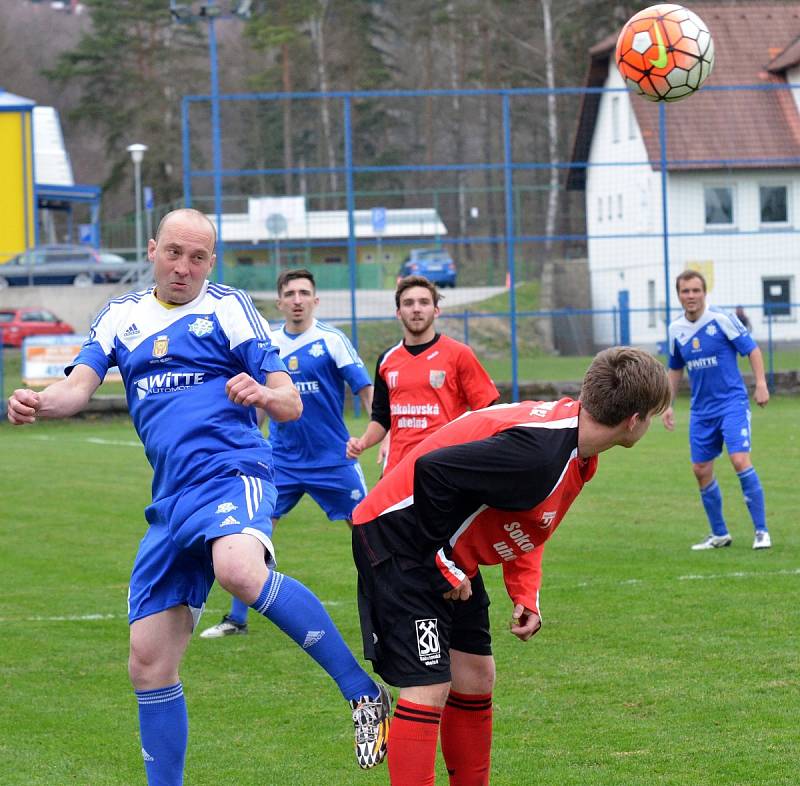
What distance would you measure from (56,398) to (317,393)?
3917mm

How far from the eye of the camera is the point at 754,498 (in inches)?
368

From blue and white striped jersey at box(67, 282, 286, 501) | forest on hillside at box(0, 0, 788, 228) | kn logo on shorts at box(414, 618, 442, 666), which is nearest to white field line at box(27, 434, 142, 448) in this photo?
forest on hillside at box(0, 0, 788, 228)

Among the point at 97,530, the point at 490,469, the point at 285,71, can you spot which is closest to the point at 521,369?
the point at 97,530

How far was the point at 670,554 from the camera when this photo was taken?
9102 millimetres

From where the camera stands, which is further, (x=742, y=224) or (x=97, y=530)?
(x=742, y=224)

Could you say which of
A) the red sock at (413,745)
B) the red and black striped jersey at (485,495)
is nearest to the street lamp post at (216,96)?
the red and black striped jersey at (485,495)

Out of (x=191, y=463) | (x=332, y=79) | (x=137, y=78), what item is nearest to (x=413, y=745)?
(x=191, y=463)

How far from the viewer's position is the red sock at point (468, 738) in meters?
4.10

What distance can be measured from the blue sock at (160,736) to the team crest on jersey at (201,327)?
1.13m

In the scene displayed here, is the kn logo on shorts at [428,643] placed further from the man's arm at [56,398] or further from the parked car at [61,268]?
the parked car at [61,268]

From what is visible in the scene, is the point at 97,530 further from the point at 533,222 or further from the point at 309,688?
the point at 533,222

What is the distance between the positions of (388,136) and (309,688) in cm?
3829

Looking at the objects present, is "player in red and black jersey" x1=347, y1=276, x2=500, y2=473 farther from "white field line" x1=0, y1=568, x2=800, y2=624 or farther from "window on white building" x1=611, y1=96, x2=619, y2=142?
"window on white building" x1=611, y1=96, x2=619, y2=142

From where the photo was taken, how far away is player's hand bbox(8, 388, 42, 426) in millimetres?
3941
